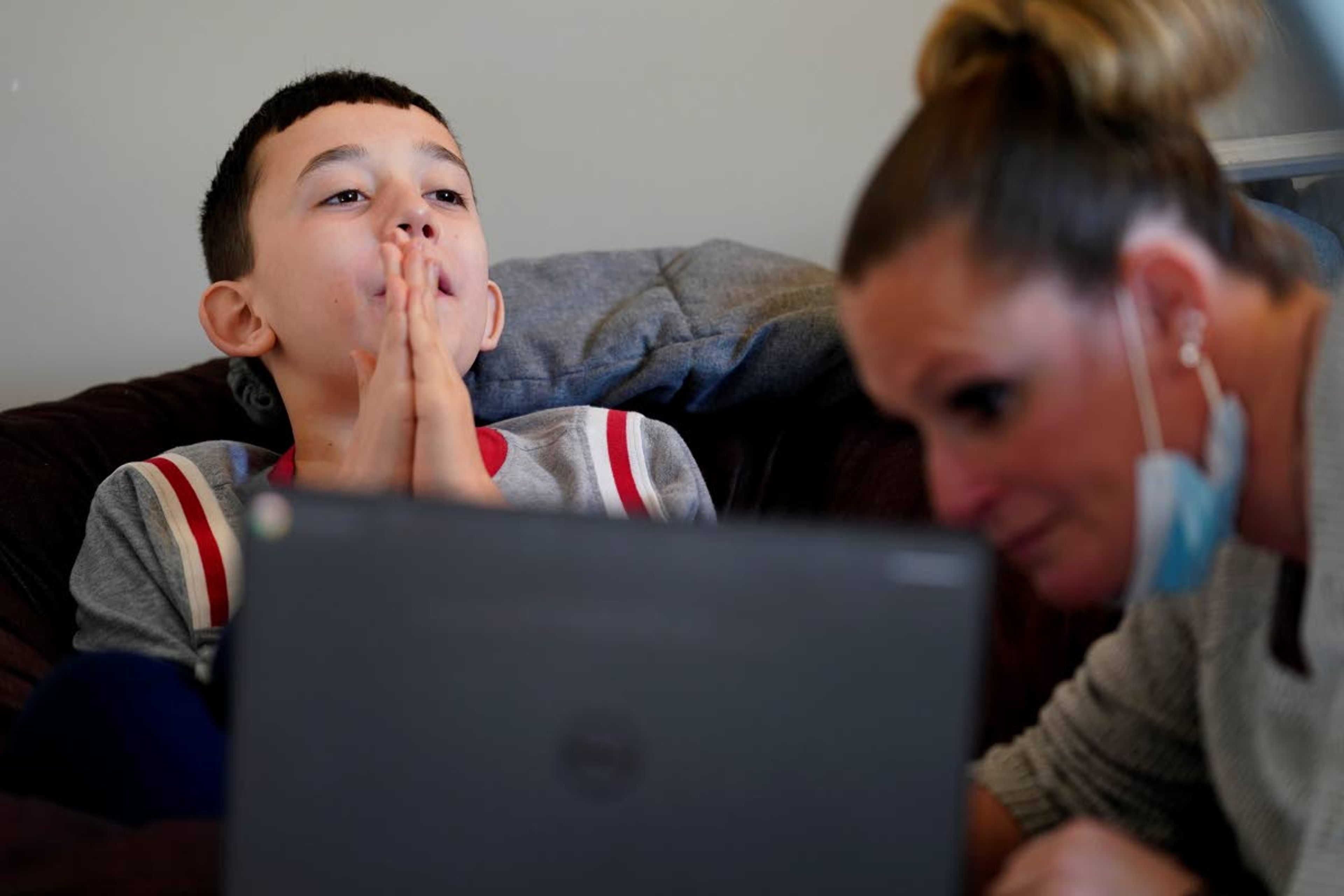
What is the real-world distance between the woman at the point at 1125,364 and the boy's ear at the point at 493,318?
0.84m

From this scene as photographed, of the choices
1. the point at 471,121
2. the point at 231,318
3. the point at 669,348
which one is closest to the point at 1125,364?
the point at 669,348

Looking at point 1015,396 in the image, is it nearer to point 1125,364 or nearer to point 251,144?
point 1125,364

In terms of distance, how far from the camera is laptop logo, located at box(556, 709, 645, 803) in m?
0.64

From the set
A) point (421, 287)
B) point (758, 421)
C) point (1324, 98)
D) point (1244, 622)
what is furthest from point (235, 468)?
point (1324, 98)

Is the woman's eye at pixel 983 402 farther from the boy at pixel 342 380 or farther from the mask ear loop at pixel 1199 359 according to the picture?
the boy at pixel 342 380

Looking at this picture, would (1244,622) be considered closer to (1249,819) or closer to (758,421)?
(1249,819)

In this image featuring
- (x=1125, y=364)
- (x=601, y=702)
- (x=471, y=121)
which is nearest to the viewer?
(x=601, y=702)

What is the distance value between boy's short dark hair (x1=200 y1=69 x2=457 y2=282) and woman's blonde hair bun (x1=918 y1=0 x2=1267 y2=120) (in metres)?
0.91

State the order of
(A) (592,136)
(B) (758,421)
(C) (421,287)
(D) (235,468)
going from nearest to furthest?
(C) (421,287)
(D) (235,468)
(B) (758,421)
(A) (592,136)

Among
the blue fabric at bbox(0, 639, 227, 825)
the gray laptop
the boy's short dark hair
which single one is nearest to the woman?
the gray laptop

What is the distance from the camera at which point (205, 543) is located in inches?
56.4

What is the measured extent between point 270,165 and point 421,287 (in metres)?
0.28

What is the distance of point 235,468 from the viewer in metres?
1.55

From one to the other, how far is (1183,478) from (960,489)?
0.38ft
